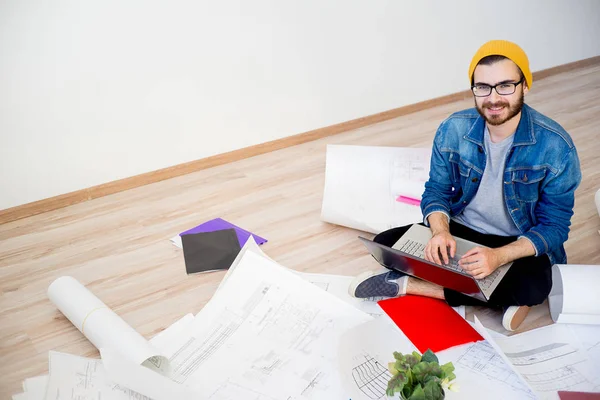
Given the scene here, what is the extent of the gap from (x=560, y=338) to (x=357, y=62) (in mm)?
1919

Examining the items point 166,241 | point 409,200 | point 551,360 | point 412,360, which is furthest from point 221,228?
point 412,360

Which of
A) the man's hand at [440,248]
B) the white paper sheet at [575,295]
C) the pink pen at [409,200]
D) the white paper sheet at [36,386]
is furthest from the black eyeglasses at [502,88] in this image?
the white paper sheet at [36,386]

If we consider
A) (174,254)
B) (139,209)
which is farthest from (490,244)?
(139,209)

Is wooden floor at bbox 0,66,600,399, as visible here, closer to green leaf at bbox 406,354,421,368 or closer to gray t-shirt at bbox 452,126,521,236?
gray t-shirt at bbox 452,126,521,236

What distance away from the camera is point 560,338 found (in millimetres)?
1816

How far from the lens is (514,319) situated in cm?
187

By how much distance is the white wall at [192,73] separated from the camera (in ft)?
8.63

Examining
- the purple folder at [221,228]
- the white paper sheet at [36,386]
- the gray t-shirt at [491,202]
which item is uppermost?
the gray t-shirt at [491,202]

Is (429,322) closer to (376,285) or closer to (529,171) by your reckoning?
(376,285)

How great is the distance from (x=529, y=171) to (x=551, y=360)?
50 centimetres

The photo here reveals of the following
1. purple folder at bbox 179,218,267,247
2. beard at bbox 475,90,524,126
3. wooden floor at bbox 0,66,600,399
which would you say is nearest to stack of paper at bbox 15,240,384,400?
wooden floor at bbox 0,66,600,399

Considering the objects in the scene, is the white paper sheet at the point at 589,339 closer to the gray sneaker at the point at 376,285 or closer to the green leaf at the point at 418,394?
the gray sneaker at the point at 376,285

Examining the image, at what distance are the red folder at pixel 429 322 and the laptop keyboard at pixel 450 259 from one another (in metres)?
0.12

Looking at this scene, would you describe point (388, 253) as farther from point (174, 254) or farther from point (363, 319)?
point (174, 254)
